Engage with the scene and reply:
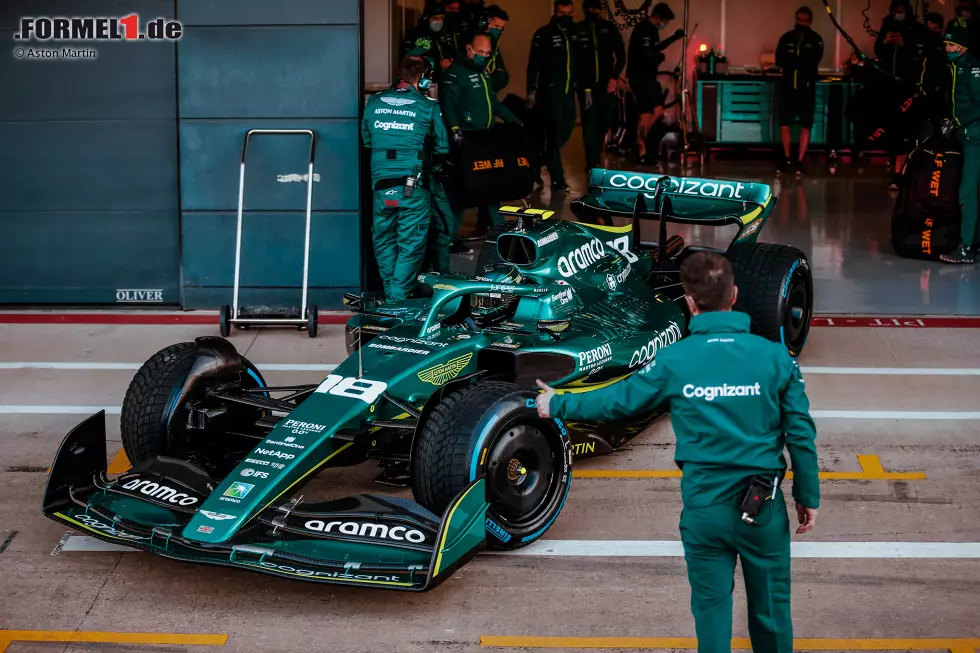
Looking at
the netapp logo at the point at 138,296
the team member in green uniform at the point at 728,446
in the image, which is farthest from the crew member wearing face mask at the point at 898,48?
the team member in green uniform at the point at 728,446

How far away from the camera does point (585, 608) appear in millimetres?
5785

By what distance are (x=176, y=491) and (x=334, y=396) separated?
92cm

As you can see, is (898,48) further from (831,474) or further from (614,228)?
(831,474)

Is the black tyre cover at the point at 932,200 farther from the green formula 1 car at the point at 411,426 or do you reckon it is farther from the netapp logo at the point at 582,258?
the netapp logo at the point at 582,258

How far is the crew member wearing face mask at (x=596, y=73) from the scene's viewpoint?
55.8ft

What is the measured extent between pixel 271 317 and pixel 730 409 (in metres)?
6.56

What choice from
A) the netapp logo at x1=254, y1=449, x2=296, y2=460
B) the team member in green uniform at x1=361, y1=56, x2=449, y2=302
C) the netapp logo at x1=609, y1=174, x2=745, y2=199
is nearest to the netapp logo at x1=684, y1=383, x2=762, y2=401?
the netapp logo at x1=254, y1=449, x2=296, y2=460

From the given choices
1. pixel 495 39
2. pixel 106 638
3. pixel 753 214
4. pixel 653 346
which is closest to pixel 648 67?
pixel 495 39

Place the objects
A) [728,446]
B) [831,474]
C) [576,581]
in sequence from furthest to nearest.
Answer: [831,474]
[576,581]
[728,446]

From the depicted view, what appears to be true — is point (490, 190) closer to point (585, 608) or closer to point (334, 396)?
point (334, 396)

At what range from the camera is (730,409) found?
4.55m

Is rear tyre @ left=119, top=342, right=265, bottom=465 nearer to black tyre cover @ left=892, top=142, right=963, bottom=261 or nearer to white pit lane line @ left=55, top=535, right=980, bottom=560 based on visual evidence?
white pit lane line @ left=55, top=535, right=980, bottom=560

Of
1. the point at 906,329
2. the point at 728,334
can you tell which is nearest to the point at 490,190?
the point at 906,329

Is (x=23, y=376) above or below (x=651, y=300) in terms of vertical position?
below
